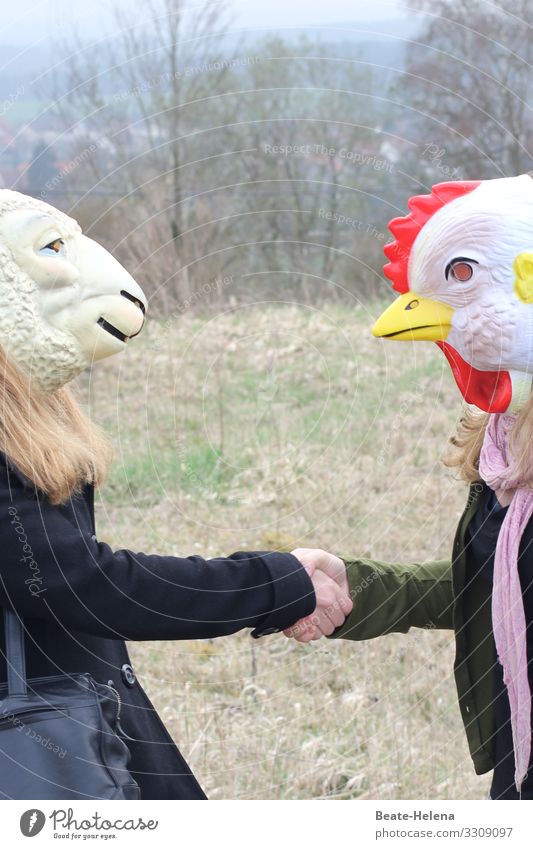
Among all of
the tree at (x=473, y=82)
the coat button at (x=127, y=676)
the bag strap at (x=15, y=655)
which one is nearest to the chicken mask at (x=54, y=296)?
the bag strap at (x=15, y=655)

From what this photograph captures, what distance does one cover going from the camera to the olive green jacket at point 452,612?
2082 millimetres

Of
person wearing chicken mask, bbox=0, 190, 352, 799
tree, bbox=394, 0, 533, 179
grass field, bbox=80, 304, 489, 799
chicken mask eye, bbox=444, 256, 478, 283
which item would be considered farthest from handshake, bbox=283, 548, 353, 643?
tree, bbox=394, 0, 533, 179

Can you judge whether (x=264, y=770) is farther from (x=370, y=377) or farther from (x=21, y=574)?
(x=370, y=377)

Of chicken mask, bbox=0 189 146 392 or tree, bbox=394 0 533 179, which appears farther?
tree, bbox=394 0 533 179

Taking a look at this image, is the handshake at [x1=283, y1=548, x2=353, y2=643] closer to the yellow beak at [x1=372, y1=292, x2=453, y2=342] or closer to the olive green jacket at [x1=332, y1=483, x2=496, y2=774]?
the olive green jacket at [x1=332, y1=483, x2=496, y2=774]

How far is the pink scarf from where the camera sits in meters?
1.90

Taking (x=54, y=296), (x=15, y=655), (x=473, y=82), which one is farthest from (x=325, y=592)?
(x=473, y=82)

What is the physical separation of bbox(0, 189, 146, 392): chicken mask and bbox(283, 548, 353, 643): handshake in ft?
2.08

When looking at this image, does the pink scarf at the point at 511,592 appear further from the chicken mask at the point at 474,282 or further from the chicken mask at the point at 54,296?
the chicken mask at the point at 54,296

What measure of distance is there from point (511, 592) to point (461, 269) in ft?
1.90

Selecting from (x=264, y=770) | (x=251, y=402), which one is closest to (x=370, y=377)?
(x=251, y=402)

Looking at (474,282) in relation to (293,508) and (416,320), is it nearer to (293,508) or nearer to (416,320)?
(416,320)

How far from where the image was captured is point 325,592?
223cm

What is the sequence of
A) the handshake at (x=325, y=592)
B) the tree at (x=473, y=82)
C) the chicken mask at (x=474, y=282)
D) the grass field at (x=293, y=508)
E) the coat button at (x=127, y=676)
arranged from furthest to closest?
1. the tree at (x=473, y=82)
2. the grass field at (x=293, y=508)
3. the handshake at (x=325, y=592)
4. the coat button at (x=127, y=676)
5. the chicken mask at (x=474, y=282)
